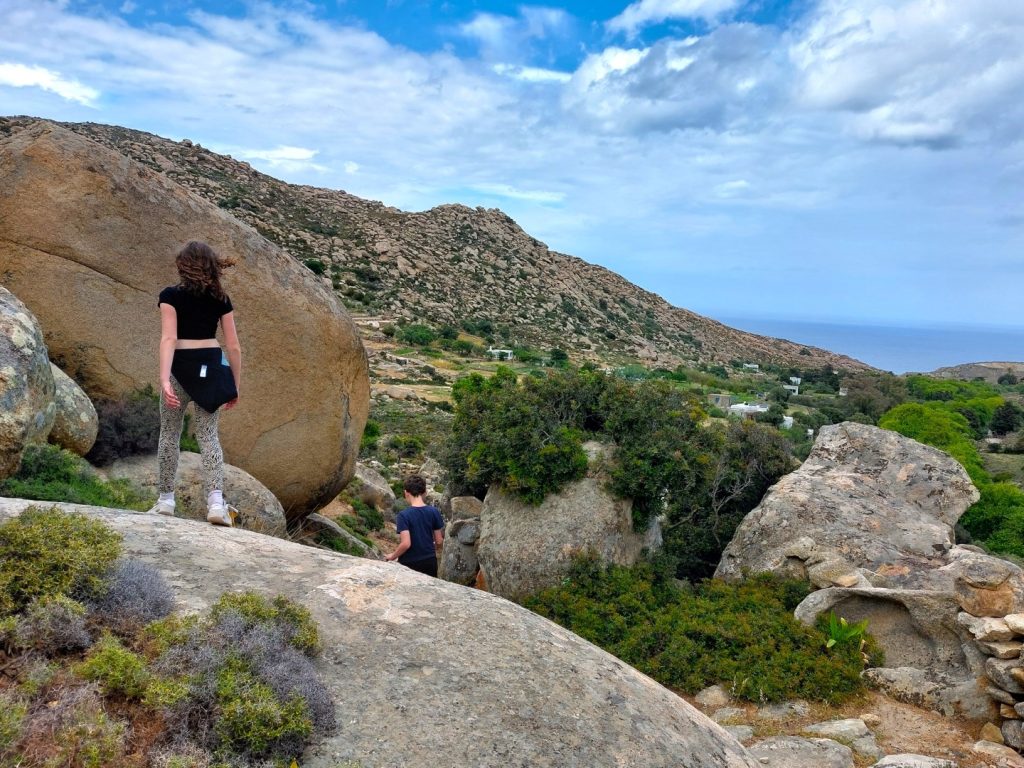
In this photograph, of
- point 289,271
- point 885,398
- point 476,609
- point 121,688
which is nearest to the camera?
point 121,688

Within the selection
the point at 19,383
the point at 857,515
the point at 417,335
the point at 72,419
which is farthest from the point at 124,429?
the point at 417,335

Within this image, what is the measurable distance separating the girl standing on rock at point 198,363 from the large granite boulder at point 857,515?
7.76m

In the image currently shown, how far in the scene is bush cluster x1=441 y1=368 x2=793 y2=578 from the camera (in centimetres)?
1052

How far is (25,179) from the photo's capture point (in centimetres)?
872

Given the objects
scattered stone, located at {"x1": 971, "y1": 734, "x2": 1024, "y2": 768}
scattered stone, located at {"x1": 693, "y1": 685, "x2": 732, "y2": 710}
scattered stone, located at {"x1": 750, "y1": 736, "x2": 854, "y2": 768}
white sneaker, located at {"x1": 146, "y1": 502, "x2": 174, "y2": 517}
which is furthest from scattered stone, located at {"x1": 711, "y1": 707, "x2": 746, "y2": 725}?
white sneaker, located at {"x1": 146, "y1": 502, "x2": 174, "y2": 517}

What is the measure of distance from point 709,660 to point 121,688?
22.8ft

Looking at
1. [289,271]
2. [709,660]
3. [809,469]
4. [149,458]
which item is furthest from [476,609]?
[809,469]

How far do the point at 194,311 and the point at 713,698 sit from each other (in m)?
6.58

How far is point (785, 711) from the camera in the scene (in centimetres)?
760

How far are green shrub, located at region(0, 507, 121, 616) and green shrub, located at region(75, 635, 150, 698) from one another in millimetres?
500

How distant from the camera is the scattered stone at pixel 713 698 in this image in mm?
7840

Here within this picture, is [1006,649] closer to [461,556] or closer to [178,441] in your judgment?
[461,556]

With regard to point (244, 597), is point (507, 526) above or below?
below

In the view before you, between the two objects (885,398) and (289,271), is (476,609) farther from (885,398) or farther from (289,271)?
(885,398)
